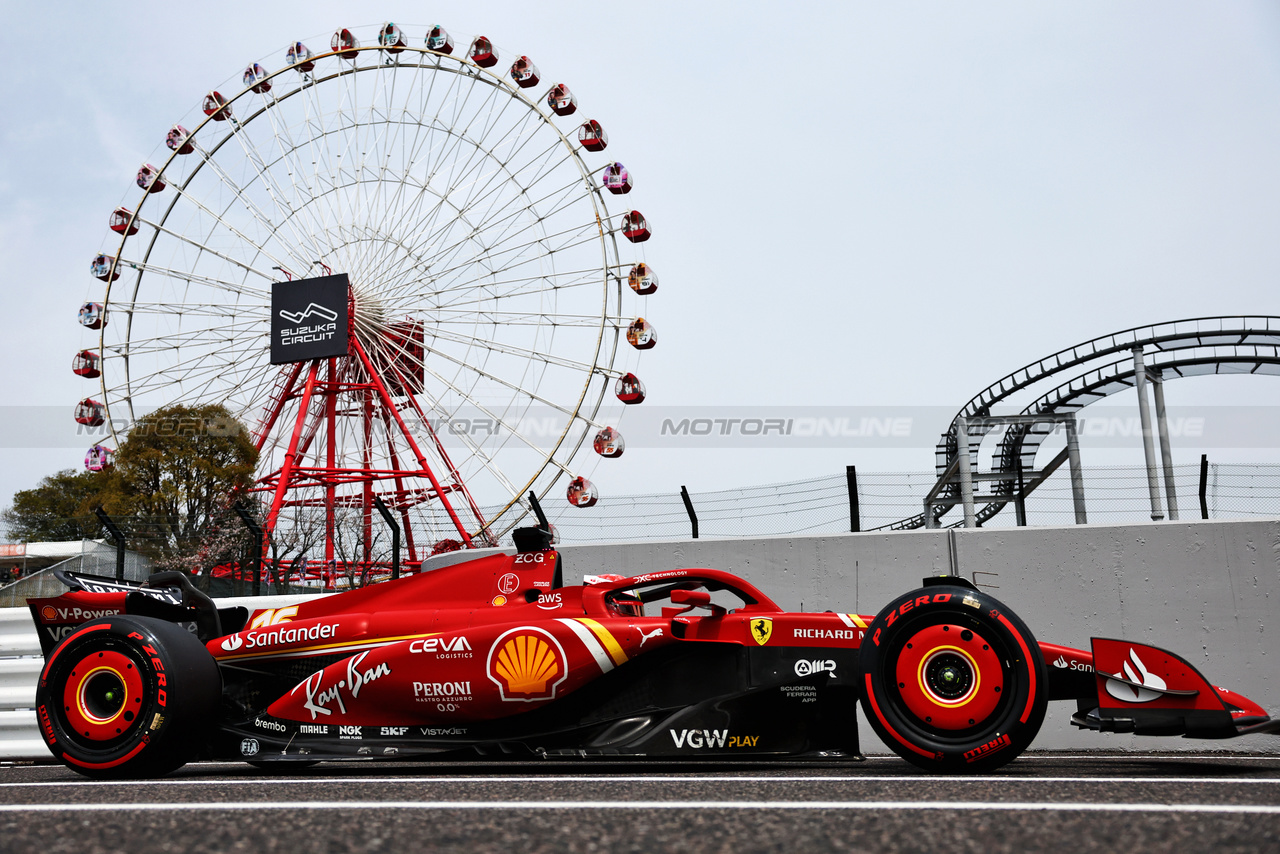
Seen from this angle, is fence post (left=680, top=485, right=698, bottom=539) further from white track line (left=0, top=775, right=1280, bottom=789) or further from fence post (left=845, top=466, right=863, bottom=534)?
white track line (left=0, top=775, right=1280, bottom=789)

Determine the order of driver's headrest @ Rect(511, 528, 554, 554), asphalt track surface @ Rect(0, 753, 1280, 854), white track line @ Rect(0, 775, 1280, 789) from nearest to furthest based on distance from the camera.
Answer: asphalt track surface @ Rect(0, 753, 1280, 854) → white track line @ Rect(0, 775, 1280, 789) → driver's headrest @ Rect(511, 528, 554, 554)

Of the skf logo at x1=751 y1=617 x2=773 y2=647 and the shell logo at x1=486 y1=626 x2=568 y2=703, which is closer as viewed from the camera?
the skf logo at x1=751 y1=617 x2=773 y2=647

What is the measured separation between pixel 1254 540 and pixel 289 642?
5.76 meters

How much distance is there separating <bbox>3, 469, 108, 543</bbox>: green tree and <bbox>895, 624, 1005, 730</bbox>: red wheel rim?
36.6m

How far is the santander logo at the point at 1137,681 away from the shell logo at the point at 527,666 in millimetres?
2304

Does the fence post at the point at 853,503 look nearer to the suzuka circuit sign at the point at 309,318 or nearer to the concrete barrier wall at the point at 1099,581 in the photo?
the concrete barrier wall at the point at 1099,581

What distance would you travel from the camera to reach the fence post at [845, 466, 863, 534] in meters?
7.54

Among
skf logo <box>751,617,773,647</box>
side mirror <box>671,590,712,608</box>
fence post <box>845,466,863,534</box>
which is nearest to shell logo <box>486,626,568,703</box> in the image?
side mirror <box>671,590,712,608</box>

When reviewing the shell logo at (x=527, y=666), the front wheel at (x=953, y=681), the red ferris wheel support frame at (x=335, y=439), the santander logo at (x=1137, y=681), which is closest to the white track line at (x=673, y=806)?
the front wheel at (x=953, y=681)

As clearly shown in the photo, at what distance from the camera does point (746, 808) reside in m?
2.74

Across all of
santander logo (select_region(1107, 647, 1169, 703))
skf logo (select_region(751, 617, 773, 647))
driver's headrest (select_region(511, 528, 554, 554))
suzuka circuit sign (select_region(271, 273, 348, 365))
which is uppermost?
suzuka circuit sign (select_region(271, 273, 348, 365))

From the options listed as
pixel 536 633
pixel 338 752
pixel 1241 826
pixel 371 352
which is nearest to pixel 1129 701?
pixel 1241 826

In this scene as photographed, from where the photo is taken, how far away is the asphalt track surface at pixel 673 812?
2.22 metres

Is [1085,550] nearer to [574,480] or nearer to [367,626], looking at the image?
[367,626]
